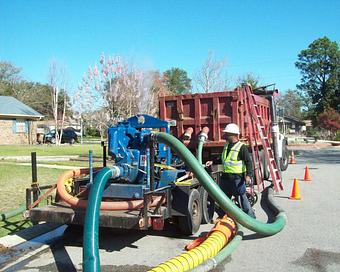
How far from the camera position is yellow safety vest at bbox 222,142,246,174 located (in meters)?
7.54

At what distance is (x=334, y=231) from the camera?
7289mm

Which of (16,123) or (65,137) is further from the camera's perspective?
(65,137)

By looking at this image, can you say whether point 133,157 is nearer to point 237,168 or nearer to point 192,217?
point 192,217

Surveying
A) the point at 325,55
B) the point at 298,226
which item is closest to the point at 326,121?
the point at 325,55

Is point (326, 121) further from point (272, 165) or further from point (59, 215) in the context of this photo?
point (59, 215)

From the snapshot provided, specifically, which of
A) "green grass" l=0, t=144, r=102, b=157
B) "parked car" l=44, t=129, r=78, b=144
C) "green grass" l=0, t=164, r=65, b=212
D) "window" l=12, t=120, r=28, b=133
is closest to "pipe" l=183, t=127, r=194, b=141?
"green grass" l=0, t=164, r=65, b=212

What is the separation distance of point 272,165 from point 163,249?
5732 millimetres

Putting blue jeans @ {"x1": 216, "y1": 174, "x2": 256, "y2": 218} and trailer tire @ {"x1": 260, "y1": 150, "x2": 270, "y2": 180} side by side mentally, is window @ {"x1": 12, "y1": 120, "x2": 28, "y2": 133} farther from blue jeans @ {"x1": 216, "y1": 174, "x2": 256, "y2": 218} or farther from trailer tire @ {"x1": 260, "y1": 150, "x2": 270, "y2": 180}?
blue jeans @ {"x1": 216, "y1": 174, "x2": 256, "y2": 218}

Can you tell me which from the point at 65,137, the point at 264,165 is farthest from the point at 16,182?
the point at 65,137

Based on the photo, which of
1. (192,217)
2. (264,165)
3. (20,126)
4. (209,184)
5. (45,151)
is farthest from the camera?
(20,126)

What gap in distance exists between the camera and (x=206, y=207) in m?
7.89

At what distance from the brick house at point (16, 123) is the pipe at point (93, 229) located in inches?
1409

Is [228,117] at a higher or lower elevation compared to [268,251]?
higher

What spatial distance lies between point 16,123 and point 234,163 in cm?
3609
